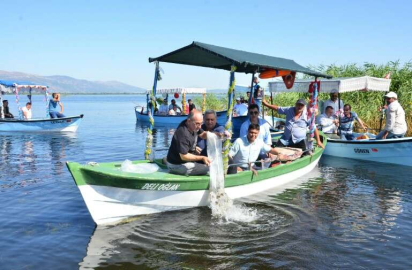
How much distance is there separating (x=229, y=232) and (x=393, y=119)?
789 cm

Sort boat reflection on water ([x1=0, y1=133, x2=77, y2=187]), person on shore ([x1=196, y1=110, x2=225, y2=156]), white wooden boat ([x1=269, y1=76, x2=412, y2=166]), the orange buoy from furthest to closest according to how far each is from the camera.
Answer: white wooden boat ([x1=269, y1=76, x2=412, y2=166])
boat reflection on water ([x1=0, y1=133, x2=77, y2=187])
the orange buoy
person on shore ([x1=196, y1=110, x2=225, y2=156])

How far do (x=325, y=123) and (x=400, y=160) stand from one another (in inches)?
118

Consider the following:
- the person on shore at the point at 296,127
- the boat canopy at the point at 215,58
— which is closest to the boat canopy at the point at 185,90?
the boat canopy at the point at 215,58

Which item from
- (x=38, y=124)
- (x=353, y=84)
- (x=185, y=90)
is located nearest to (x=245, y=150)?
(x=353, y=84)

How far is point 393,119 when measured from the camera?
11.6 metres

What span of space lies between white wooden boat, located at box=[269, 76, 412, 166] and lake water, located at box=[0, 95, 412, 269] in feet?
5.21

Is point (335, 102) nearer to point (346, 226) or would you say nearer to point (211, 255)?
point (346, 226)

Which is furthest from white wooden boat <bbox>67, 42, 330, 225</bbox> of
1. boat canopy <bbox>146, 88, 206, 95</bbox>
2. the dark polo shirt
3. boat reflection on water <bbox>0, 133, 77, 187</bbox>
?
boat canopy <bbox>146, 88, 206, 95</bbox>

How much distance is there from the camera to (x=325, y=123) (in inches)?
555

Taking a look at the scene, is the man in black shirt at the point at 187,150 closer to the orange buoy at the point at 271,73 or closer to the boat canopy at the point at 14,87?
the orange buoy at the point at 271,73

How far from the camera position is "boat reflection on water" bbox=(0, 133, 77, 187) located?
35.9ft

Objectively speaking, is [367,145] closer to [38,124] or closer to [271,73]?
[271,73]

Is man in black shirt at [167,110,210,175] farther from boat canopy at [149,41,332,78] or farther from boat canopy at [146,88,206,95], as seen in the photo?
boat canopy at [146,88,206,95]

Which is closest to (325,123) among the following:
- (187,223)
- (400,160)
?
(400,160)
